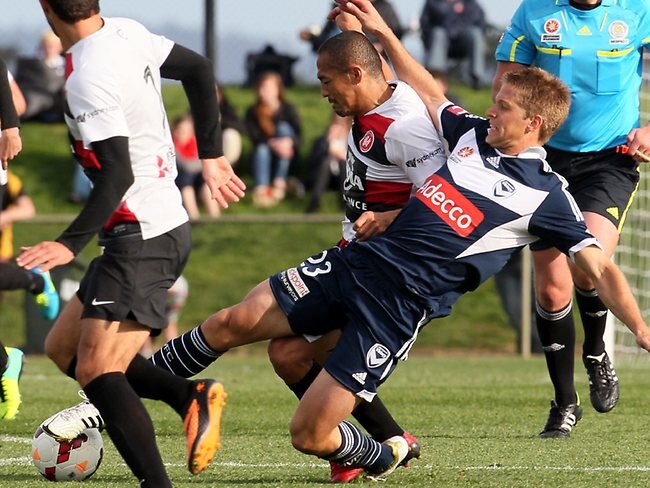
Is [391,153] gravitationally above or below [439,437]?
above

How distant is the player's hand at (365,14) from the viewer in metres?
5.71

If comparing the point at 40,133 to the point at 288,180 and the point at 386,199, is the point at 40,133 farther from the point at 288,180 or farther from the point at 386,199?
the point at 386,199

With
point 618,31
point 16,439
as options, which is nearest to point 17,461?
point 16,439

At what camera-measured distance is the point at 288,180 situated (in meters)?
17.2

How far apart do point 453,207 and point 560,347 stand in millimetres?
1741

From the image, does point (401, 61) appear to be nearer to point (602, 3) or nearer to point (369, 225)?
point (369, 225)

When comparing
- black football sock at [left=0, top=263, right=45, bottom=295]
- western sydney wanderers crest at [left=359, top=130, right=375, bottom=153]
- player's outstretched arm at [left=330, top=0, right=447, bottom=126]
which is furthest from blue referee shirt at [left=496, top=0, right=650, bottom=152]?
black football sock at [left=0, top=263, right=45, bottom=295]

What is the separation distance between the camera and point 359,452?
16.6ft

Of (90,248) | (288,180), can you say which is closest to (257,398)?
(90,248)

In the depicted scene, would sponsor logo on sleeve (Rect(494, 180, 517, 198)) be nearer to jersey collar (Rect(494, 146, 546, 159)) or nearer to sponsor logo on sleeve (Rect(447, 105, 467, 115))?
jersey collar (Rect(494, 146, 546, 159))

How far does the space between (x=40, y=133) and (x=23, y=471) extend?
15.0m


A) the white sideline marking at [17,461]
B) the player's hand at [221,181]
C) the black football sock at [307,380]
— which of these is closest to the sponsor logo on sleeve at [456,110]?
the player's hand at [221,181]

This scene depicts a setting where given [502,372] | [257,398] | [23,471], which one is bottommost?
[502,372]

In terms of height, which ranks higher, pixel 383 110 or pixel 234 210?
pixel 383 110
